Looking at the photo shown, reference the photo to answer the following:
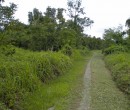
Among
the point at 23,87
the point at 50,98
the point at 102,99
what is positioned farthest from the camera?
the point at 102,99

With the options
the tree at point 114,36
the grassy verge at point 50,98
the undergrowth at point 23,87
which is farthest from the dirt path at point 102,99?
the tree at point 114,36

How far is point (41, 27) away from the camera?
26.4 meters

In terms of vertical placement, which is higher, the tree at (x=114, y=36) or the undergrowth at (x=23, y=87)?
the tree at (x=114, y=36)

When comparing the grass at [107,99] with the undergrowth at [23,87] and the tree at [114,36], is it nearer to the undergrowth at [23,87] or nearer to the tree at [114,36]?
the undergrowth at [23,87]

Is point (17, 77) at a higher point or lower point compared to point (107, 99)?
higher

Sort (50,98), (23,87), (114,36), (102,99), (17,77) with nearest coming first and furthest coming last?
(17,77) < (23,87) < (50,98) < (102,99) < (114,36)

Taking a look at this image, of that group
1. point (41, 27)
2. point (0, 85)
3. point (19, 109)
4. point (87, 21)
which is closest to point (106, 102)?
point (19, 109)

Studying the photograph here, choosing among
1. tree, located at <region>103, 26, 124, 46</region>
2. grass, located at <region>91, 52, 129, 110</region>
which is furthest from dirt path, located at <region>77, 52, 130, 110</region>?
tree, located at <region>103, 26, 124, 46</region>

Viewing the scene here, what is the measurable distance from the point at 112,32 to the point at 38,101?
1505 inches

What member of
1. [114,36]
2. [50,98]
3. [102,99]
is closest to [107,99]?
[102,99]

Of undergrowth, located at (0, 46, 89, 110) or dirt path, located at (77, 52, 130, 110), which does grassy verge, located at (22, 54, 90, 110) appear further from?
dirt path, located at (77, 52, 130, 110)

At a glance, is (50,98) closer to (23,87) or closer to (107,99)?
(23,87)

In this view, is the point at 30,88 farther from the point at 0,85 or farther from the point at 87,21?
the point at 87,21

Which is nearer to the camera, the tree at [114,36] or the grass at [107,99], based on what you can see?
the grass at [107,99]
